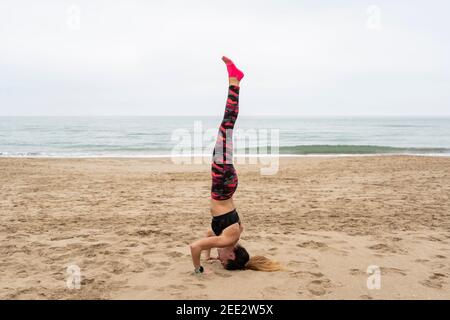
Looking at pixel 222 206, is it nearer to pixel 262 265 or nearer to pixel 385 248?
pixel 262 265

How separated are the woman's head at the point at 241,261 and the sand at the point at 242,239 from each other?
10 cm

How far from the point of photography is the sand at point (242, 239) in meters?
4.26

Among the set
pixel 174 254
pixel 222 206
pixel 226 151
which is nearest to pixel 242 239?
pixel 174 254

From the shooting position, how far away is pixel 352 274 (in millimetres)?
4645

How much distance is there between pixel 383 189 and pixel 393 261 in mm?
5782

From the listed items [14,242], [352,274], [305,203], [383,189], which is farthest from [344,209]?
[14,242]

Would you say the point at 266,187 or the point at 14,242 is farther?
the point at 266,187

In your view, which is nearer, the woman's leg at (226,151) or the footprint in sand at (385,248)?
the woman's leg at (226,151)

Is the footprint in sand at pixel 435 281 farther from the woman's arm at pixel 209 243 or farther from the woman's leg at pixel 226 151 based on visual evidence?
the woman's leg at pixel 226 151

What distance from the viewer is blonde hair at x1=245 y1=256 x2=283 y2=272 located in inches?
186

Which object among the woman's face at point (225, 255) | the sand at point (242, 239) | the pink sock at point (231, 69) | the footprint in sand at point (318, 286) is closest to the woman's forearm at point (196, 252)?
the sand at point (242, 239)

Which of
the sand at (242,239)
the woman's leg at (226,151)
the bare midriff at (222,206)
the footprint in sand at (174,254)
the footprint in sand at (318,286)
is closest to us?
the footprint in sand at (318,286)

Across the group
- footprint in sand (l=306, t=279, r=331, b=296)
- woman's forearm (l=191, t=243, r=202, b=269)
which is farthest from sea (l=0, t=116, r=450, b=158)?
footprint in sand (l=306, t=279, r=331, b=296)
